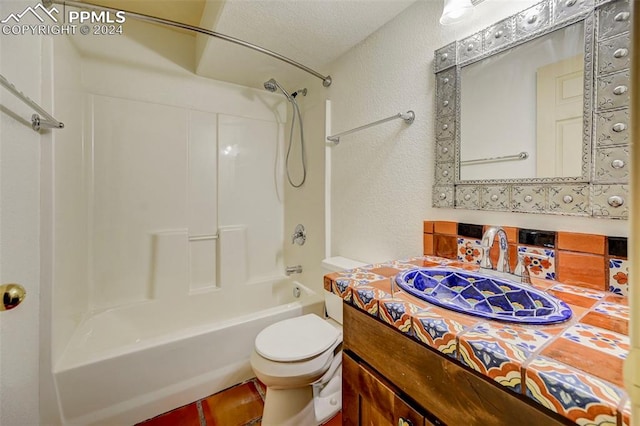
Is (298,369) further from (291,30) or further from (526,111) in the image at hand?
(291,30)

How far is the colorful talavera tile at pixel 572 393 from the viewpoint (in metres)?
0.33

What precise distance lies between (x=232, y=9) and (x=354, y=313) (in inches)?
58.9

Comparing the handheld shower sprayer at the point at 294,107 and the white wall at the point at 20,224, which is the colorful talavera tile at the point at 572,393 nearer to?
the white wall at the point at 20,224

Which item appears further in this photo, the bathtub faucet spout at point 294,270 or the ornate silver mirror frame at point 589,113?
the bathtub faucet spout at point 294,270

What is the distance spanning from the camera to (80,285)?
1.53 m

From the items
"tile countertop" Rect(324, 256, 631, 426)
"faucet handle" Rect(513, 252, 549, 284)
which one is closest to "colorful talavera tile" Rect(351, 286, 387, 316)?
"tile countertop" Rect(324, 256, 631, 426)

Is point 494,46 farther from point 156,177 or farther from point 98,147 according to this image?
point 98,147

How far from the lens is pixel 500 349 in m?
0.44

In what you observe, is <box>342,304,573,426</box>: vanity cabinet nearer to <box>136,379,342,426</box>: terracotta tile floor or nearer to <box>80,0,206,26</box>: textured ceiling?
<box>136,379,342,426</box>: terracotta tile floor

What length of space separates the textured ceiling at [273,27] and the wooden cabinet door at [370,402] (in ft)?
5.14

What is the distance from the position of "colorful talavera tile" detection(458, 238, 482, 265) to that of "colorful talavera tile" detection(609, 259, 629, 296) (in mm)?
338

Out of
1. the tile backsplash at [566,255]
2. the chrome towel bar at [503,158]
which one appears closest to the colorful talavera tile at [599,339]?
the tile backsplash at [566,255]

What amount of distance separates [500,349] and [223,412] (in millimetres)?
1453

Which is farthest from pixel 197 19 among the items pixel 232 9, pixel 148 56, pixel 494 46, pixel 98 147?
pixel 494 46
